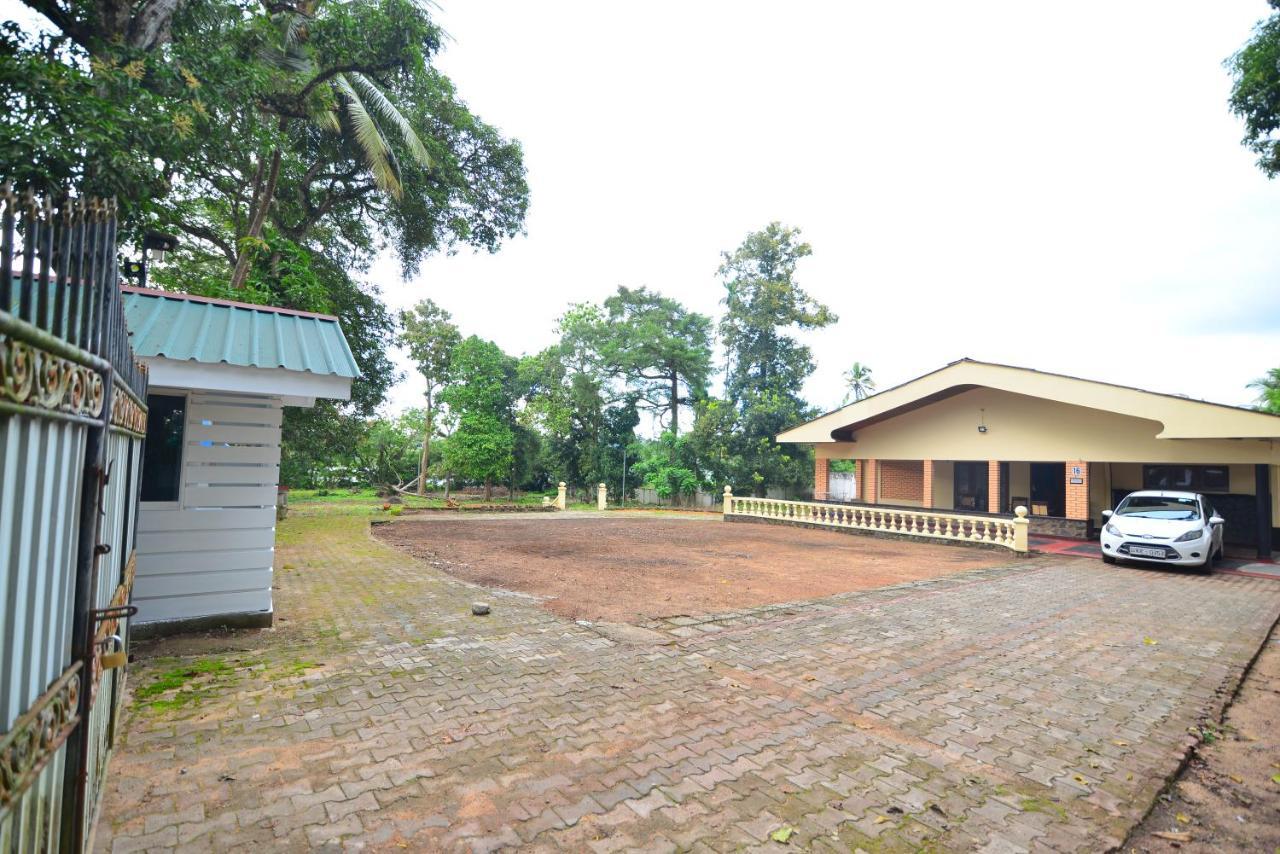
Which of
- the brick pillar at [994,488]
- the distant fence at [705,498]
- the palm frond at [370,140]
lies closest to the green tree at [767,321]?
the distant fence at [705,498]

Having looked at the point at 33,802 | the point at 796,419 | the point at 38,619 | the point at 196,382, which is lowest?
the point at 33,802

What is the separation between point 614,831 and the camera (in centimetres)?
281

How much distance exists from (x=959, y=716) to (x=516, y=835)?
3.26 m

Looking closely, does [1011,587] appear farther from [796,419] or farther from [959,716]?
[796,419]

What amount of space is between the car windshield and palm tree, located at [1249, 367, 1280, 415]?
67.3ft

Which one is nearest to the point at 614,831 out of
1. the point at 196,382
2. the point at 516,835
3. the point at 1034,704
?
the point at 516,835

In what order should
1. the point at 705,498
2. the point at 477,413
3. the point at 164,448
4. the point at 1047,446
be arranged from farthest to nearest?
the point at 705,498, the point at 477,413, the point at 1047,446, the point at 164,448

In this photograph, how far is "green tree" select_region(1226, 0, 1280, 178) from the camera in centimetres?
1078

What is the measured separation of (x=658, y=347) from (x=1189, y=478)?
20041 mm

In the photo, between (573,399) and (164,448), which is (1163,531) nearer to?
(164,448)

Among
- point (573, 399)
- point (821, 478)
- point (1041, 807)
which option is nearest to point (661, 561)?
point (1041, 807)

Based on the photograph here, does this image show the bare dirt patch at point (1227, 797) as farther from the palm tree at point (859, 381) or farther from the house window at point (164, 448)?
the palm tree at point (859, 381)

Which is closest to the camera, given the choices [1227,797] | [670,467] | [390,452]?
[1227,797]

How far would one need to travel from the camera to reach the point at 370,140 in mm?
11805
